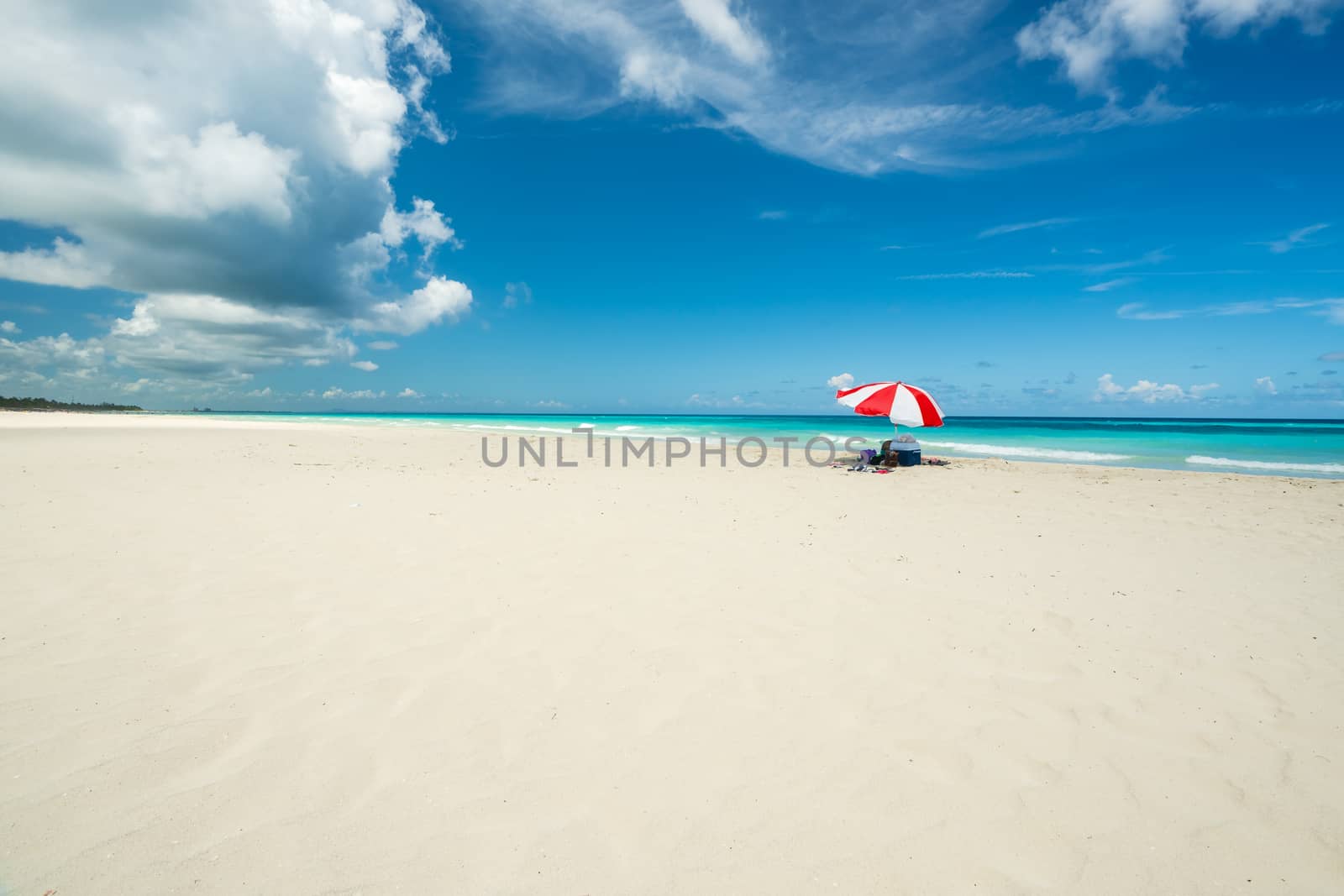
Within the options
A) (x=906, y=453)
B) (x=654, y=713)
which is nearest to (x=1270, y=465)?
(x=906, y=453)

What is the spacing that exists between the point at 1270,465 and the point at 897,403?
15.6 metres

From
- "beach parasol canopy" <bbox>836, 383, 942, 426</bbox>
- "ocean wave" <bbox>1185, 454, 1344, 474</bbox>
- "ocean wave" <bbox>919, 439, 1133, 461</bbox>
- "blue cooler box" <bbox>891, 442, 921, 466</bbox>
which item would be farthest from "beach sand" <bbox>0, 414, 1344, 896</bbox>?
"ocean wave" <bbox>919, 439, 1133, 461</bbox>

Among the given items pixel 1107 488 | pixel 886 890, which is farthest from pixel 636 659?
pixel 1107 488

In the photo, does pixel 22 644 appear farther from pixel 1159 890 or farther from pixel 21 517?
pixel 1159 890

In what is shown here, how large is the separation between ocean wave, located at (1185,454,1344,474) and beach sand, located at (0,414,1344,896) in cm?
1625

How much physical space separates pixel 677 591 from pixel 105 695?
401cm

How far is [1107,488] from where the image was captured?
12.7 meters

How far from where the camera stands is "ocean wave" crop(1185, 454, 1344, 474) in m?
18.8

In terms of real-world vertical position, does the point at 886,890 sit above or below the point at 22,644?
below

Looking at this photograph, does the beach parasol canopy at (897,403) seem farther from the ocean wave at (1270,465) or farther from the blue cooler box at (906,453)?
the ocean wave at (1270,465)

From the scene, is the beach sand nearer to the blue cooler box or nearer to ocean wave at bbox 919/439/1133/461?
the blue cooler box

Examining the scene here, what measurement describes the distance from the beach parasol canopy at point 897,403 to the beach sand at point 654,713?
27.1 ft

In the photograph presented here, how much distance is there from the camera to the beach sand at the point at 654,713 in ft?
7.77

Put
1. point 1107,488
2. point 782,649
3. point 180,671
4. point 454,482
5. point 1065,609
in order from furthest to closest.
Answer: point 1107,488, point 454,482, point 1065,609, point 782,649, point 180,671
